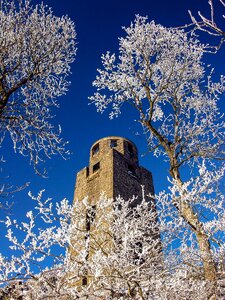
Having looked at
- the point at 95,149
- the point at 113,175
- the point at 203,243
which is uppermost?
the point at 95,149

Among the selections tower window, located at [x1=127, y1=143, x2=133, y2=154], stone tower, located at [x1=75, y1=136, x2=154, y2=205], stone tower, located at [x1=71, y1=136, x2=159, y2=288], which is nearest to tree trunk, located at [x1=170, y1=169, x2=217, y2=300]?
stone tower, located at [x1=71, y1=136, x2=159, y2=288]

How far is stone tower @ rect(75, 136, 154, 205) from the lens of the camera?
49.2 ft

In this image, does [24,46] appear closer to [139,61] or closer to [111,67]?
[111,67]

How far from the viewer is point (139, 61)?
8117 millimetres

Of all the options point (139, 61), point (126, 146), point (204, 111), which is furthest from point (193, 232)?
point (126, 146)

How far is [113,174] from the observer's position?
1512 centimetres

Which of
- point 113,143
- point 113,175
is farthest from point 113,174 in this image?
point 113,143

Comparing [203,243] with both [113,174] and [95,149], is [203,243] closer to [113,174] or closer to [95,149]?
[113,174]

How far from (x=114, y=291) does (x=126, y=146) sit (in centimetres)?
1596

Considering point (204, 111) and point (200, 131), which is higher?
point (204, 111)

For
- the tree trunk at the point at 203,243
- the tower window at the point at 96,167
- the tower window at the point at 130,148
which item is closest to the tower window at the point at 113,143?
the tower window at the point at 130,148

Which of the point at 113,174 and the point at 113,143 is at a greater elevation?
the point at 113,143

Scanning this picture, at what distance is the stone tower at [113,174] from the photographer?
49.2 feet

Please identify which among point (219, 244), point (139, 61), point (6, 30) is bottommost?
point (219, 244)
